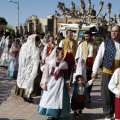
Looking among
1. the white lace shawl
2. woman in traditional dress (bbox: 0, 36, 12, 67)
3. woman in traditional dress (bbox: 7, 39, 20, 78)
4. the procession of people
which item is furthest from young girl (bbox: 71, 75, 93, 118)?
woman in traditional dress (bbox: 0, 36, 12, 67)

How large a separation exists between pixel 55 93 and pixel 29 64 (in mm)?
2002

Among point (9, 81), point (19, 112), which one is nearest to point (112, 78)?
point (19, 112)

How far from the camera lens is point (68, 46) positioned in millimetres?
8500

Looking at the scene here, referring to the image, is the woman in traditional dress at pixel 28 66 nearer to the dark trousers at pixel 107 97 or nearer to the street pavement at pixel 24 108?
the street pavement at pixel 24 108

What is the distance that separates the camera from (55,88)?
19.0 ft

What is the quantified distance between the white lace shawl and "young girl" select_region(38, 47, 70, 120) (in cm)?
163

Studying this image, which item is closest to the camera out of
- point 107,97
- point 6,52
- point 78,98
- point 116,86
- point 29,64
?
point 116,86

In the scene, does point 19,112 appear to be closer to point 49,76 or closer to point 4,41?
point 49,76

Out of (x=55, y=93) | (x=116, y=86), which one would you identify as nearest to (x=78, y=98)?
(x=55, y=93)

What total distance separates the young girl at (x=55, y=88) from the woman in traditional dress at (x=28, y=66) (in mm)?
1631

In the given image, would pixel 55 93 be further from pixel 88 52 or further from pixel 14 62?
pixel 14 62

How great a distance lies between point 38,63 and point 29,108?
113cm

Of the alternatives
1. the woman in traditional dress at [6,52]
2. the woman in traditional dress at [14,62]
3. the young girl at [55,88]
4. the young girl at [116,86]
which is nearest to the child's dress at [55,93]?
the young girl at [55,88]

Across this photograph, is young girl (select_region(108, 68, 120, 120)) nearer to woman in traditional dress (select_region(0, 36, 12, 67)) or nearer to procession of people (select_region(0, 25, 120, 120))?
procession of people (select_region(0, 25, 120, 120))
